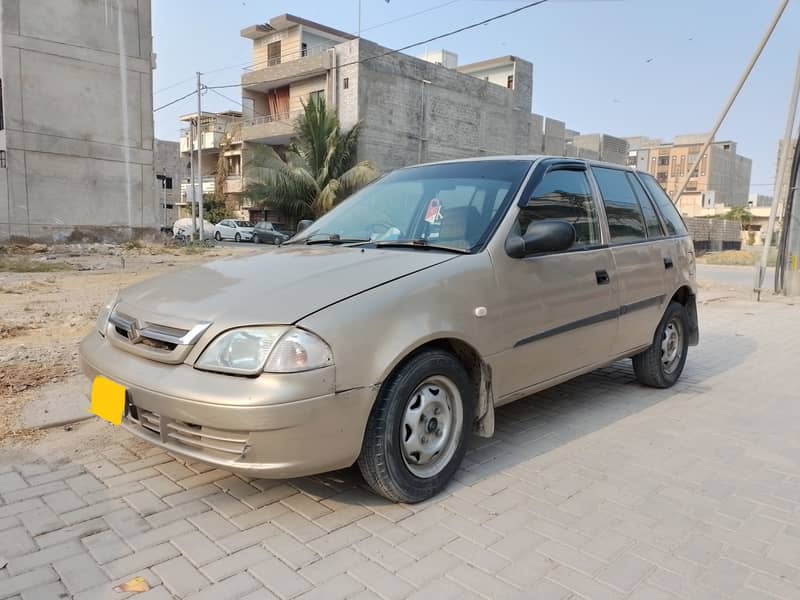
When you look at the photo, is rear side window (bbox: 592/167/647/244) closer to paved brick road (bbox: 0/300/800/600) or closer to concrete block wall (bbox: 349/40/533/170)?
paved brick road (bbox: 0/300/800/600)

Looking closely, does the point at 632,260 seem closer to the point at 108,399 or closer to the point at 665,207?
the point at 665,207

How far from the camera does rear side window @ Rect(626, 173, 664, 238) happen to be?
15.9 ft

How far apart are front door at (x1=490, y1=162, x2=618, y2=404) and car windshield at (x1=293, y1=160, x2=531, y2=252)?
189 mm

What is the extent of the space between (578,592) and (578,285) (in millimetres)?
2019

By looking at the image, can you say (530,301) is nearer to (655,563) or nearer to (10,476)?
(655,563)

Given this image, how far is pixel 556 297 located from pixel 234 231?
32546mm

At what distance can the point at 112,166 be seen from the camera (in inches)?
838

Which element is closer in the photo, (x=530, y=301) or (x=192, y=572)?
(x=192, y=572)

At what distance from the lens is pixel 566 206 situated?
13.1 ft

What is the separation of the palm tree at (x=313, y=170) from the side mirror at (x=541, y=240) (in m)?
25.2

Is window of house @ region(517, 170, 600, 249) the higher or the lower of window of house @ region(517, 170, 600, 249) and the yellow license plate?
the higher

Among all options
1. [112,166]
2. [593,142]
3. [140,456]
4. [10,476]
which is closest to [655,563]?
[140,456]

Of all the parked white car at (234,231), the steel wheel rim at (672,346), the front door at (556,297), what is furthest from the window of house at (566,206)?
the parked white car at (234,231)

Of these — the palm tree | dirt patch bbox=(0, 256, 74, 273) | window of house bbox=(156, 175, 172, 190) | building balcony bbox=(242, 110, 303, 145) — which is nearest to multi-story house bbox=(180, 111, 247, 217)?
window of house bbox=(156, 175, 172, 190)
